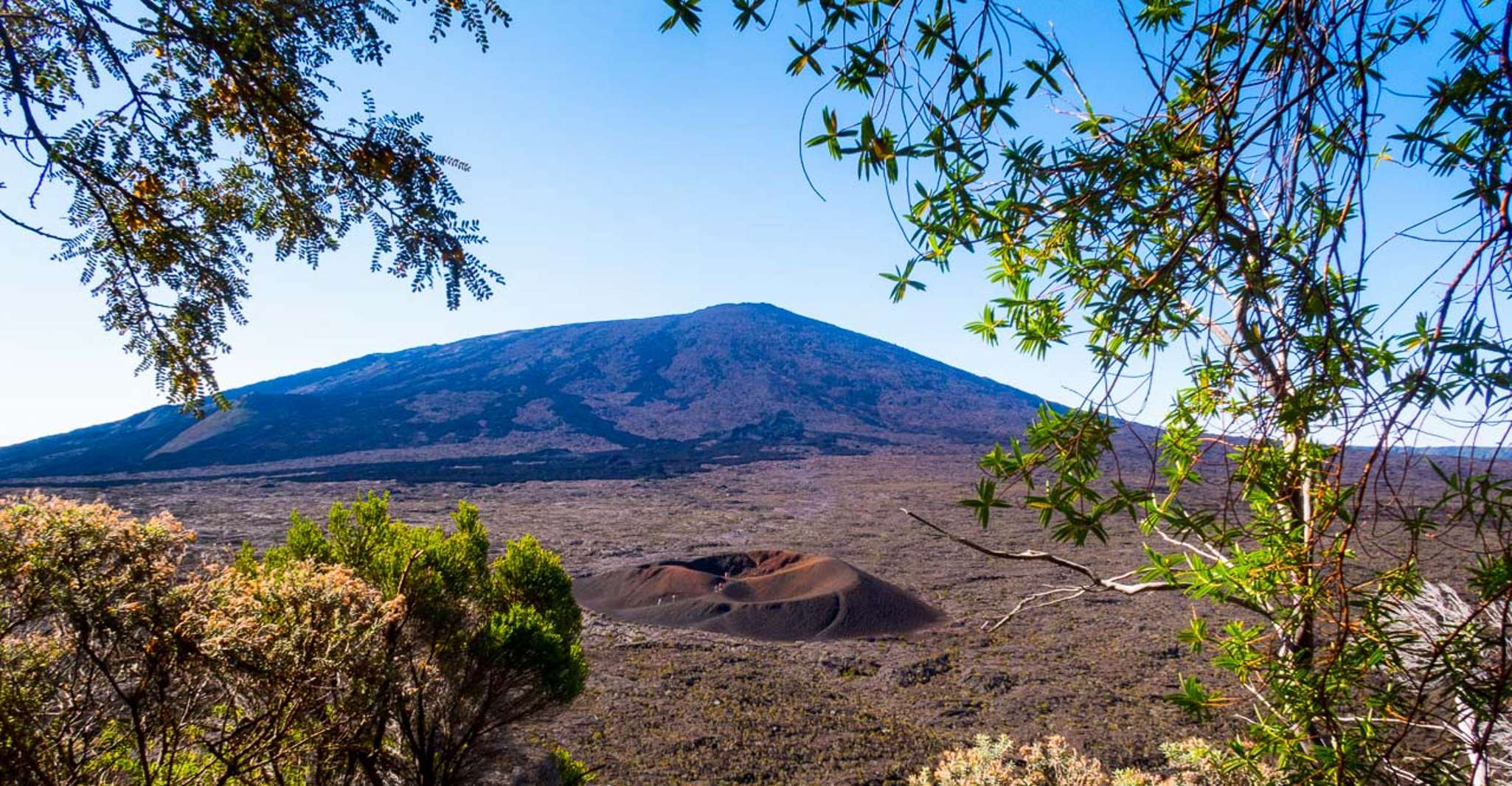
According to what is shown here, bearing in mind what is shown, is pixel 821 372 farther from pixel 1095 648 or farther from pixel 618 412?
pixel 1095 648

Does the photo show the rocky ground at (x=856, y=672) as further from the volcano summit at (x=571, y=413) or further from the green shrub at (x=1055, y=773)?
the volcano summit at (x=571, y=413)

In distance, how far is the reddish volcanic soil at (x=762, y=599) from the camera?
1293cm

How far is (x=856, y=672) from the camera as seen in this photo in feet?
35.4

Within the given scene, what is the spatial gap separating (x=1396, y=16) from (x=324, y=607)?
3499mm

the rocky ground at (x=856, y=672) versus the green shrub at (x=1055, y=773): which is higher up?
the green shrub at (x=1055, y=773)

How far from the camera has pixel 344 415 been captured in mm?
52500

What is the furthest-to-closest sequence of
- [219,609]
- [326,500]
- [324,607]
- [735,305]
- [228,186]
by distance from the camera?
[735,305] < [326,500] < [228,186] < [324,607] < [219,609]

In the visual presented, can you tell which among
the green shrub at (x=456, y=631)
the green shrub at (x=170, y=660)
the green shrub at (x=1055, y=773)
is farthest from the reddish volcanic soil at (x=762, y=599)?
the green shrub at (x=170, y=660)

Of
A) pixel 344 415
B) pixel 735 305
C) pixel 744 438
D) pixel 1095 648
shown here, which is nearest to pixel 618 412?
pixel 744 438

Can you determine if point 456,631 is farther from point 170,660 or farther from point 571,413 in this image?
point 571,413

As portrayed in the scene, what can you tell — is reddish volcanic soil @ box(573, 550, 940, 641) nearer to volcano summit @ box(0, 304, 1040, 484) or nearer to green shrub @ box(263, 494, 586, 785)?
green shrub @ box(263, 494, 586, 785)

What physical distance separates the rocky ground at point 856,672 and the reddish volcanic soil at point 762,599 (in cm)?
54

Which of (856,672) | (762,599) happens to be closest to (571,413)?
(762,599)

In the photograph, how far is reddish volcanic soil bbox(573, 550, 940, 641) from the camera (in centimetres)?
1293
